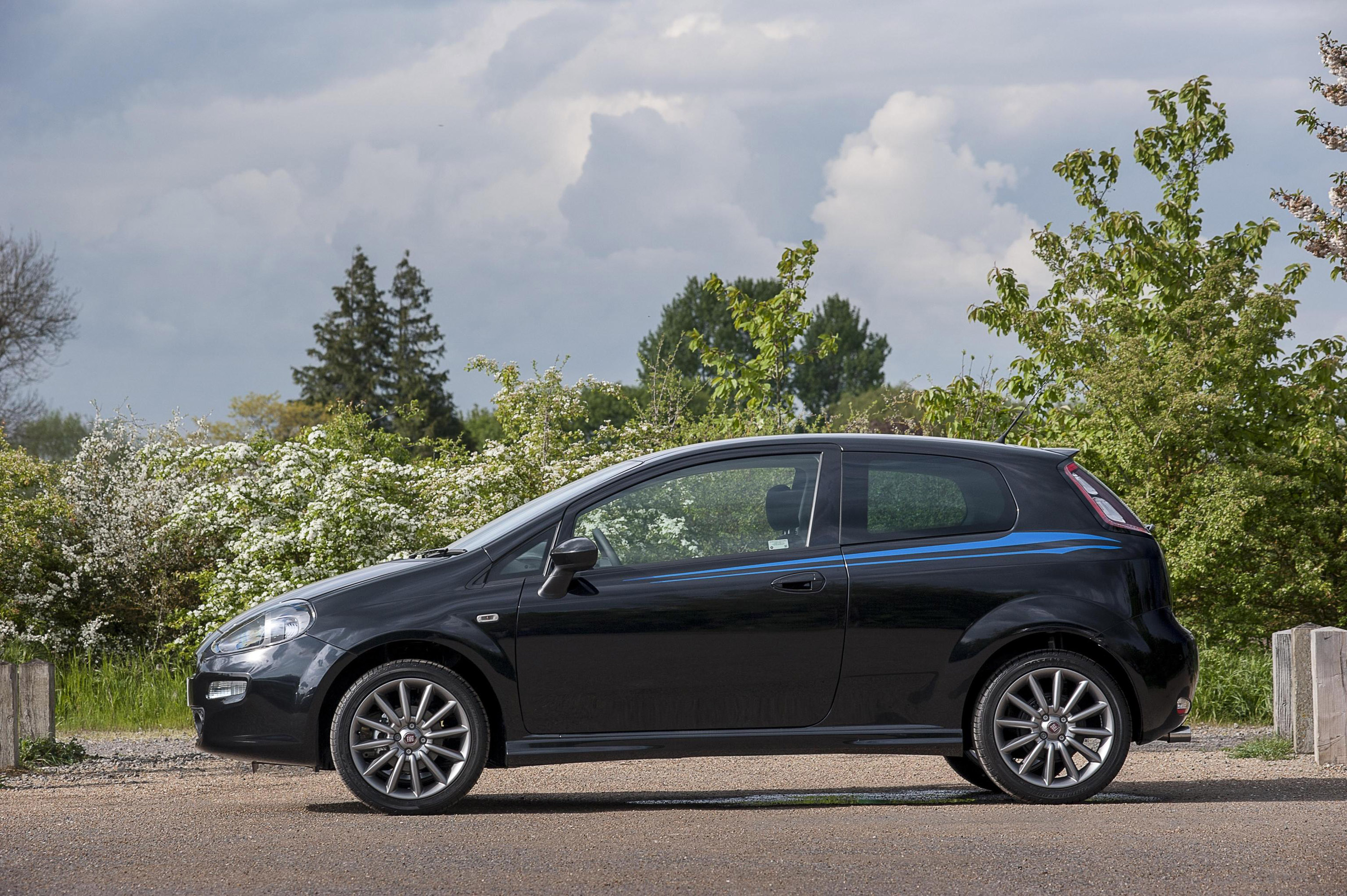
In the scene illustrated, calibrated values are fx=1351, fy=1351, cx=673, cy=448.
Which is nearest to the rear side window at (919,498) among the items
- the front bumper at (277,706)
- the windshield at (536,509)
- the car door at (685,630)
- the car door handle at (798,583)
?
the car door at (685,630)

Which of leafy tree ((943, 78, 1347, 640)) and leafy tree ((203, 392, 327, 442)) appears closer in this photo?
leafy tree ((943, 78, 1347, 640))

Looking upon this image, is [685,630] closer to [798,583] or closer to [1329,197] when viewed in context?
[798,583]

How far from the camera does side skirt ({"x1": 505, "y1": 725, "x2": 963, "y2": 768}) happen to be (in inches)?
247

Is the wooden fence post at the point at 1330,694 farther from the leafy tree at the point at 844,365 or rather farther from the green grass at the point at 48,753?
the leafy tree at the point at 844,365

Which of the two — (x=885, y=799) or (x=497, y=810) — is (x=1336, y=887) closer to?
(x=885, y=799)

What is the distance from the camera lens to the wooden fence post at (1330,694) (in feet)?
25.4

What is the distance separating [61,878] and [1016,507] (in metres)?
4.49

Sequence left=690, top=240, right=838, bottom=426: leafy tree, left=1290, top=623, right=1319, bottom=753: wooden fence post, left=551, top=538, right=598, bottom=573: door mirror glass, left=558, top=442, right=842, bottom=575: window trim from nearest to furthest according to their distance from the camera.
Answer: left=551, top=538, right=598, bottom=573: door mirror glass < left=558, top=442, right=842, bottom=575: window trim < left=1290, top=623, right=1319, bottom=753: wooden fence post < left=690, top=240, right=838, bottom=426: leafy tree

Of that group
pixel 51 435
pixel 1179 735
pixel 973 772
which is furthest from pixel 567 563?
pixel 51 435

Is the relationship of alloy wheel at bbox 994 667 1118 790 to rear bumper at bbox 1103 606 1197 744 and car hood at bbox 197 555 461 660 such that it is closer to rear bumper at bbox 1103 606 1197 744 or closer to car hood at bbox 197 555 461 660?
rear bumper at bbox 1103 606 1197 744

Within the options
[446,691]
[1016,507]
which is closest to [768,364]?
[1016,507]

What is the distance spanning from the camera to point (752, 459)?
264 inches

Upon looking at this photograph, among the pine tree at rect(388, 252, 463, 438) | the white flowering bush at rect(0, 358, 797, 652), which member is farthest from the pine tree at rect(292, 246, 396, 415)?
the white flowering bush at rect(0, 358, 797, 652)

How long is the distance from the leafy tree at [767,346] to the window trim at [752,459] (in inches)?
292
